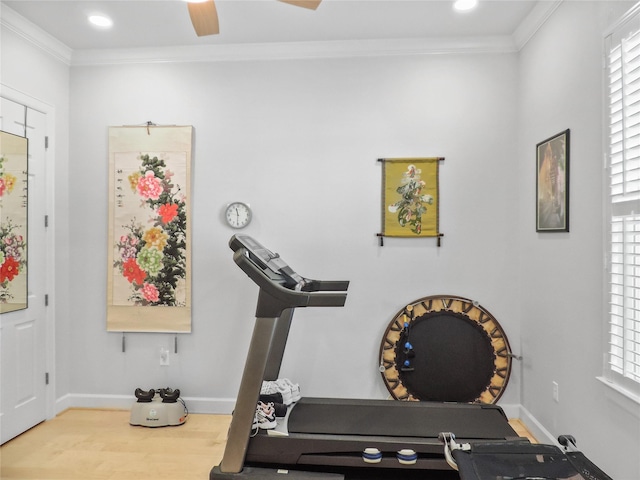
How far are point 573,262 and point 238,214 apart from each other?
2335mm

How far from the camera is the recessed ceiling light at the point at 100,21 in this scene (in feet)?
10.5

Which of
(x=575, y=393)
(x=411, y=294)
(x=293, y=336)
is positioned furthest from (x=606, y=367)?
(x=293, y=336)

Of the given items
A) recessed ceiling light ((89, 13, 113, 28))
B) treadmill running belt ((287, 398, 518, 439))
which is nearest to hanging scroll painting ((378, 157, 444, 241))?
treadmill running belt ((287, 398, 518, 439))

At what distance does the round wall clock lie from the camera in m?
3.44

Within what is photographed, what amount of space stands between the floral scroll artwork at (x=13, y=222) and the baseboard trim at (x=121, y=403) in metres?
0.94

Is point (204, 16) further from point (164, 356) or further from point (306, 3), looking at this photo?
point (164, 356)

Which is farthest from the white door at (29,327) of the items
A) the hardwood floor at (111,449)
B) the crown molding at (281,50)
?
the crown molding at (281,50)

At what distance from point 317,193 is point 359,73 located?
98 cm

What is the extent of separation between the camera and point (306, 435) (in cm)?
261

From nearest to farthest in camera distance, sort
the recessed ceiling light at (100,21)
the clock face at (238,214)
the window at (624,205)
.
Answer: the window at (624,205) → the recessed ceiling light at (100,21) → the clock face at (238,214)

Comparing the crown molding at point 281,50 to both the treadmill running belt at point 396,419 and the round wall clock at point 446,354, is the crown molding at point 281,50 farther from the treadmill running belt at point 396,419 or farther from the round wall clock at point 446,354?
the treadmill running belt at point 396,419

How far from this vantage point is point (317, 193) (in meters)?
3.69

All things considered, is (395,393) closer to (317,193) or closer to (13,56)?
(317,193)

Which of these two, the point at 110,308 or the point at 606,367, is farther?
the point at 110,308
